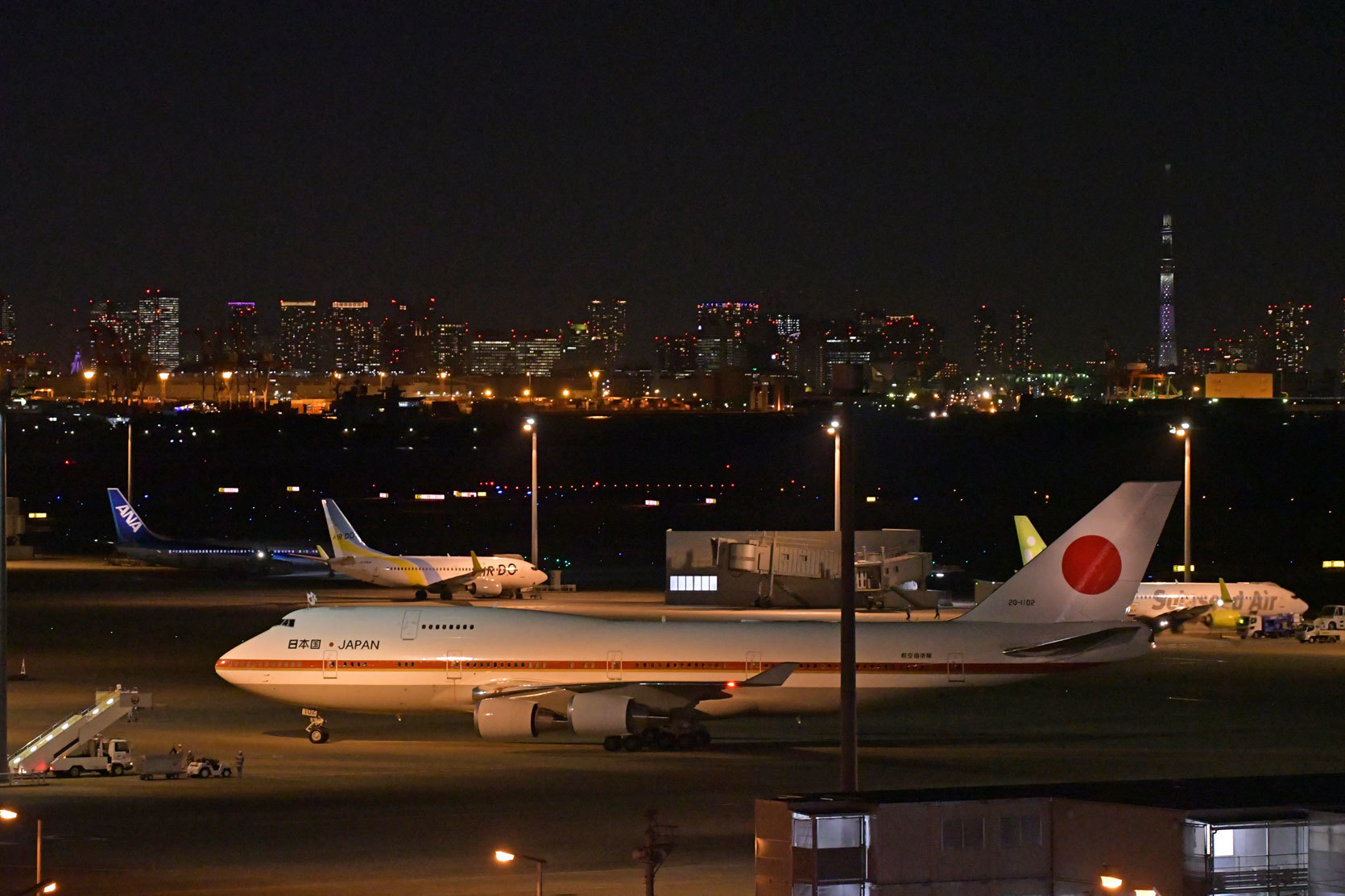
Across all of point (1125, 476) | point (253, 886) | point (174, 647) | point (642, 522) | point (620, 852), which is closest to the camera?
point (253, 886)

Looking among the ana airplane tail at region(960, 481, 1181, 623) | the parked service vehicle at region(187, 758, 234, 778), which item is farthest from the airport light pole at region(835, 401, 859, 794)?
the parked service vehicle at region(187, 758, 234, 778)

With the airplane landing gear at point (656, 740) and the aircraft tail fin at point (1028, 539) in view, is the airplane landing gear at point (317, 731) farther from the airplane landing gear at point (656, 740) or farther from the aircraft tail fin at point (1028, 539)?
the aircraft tail fin at point (1028, 539)

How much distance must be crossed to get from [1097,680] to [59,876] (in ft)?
114

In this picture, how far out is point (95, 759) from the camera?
110 feet

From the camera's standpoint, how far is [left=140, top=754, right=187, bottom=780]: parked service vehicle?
32.3 meters

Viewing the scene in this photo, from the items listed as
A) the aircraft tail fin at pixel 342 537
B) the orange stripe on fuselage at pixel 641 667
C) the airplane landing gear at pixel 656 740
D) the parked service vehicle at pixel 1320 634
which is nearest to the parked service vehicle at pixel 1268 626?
the parked service vehicle at pixel 1320 634

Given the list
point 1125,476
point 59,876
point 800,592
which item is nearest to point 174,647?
point 800,592

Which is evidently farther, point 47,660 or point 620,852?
point 47,660

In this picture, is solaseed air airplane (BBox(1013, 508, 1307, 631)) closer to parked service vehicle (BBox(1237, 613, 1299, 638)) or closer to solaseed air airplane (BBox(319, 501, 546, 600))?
parked service vehicle (BBox(1237, 613, 1299, 638))

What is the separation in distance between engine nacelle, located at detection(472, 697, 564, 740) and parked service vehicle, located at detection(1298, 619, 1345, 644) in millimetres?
38036

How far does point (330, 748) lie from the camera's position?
36438 millimetres

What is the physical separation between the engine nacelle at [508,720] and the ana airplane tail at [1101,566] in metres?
11.3

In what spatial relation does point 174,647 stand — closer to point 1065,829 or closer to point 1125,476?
point 1065,829

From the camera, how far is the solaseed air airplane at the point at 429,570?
240ft
